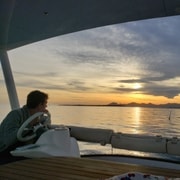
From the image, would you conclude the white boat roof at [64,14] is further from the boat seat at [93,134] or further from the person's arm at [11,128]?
the person's arm at [11,128]

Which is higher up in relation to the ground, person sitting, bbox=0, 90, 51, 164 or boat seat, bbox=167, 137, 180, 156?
person sitting, bbox=0, 90, 51, 164

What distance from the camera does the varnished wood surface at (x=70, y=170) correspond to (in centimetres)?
132

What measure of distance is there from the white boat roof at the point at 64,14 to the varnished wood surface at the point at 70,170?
216 centimetres

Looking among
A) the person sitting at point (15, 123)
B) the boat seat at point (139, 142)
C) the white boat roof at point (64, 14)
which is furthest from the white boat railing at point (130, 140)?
the white boat roof at point (64, 14)

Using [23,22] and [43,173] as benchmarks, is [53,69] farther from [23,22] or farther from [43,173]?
[43,173]

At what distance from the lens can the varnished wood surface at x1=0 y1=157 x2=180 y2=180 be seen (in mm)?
1320

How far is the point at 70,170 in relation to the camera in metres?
1.42

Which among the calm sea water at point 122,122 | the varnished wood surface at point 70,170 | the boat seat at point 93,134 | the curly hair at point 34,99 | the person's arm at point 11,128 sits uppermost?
the curly hair at point 34,99

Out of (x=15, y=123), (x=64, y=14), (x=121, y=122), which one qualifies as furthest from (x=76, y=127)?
(x=121, y=122)

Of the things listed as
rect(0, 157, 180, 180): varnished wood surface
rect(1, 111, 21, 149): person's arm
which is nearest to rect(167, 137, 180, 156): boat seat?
rect(0, 157, 180, 180): varnished wood surface

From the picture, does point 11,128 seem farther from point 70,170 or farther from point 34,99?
point 70,170

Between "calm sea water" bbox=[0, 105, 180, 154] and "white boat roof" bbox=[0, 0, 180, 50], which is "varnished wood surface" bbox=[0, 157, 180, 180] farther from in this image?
"white boat roof" bbox=[0, 0, 180, 50]

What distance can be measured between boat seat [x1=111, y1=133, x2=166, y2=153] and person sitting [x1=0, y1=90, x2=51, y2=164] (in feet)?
2.50

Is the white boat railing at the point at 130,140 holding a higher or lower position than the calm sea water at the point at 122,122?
higher
